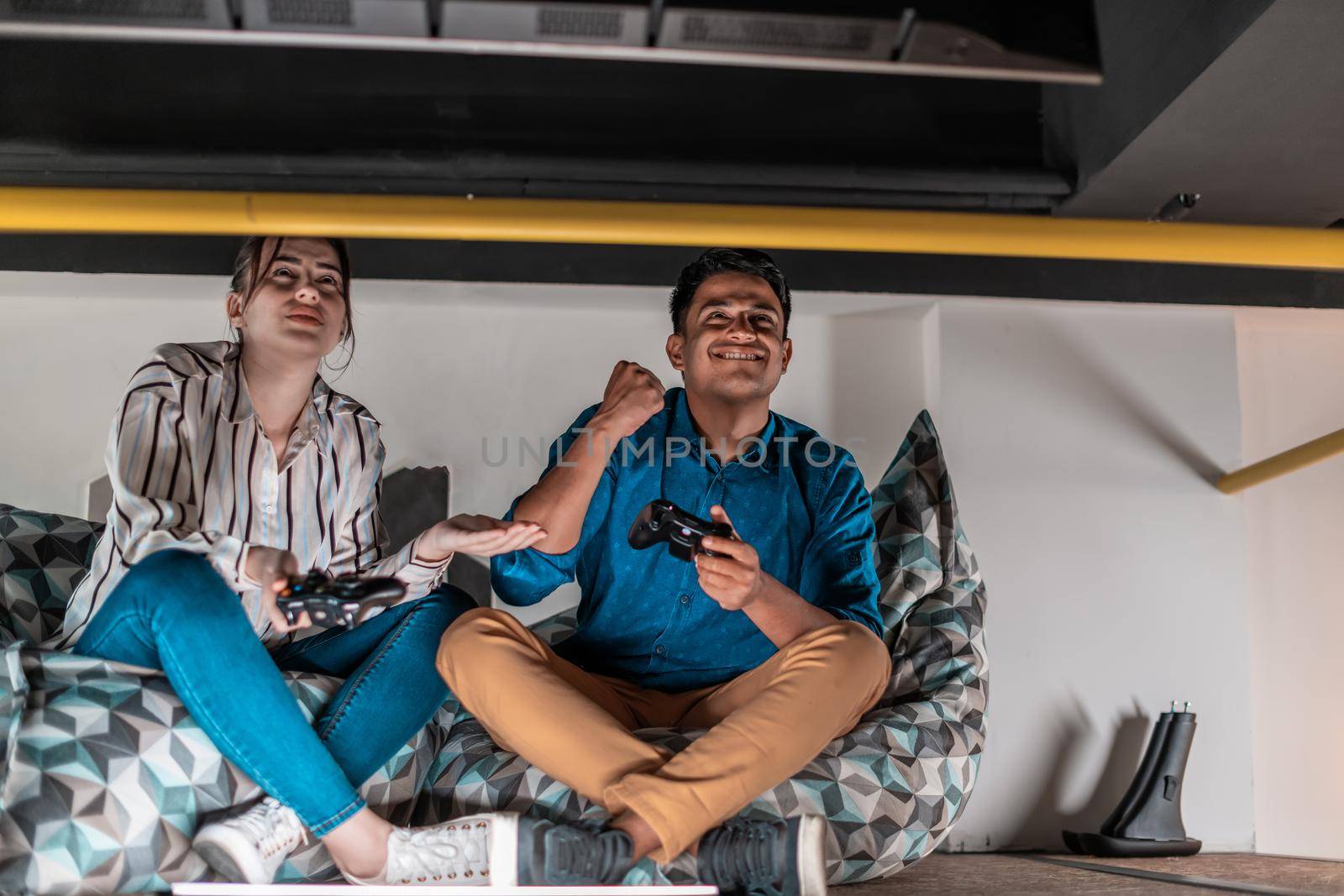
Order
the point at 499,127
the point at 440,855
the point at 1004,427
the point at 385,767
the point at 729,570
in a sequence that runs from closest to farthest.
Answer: the point at 440,855
the point at 729,570
the point at 385,767
the point at 499,127
the point at 1004,427

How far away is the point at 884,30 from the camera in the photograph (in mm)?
1367

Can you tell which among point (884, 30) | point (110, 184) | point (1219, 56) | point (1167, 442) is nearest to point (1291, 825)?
point (1167, 442)

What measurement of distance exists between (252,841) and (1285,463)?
1.96 metres

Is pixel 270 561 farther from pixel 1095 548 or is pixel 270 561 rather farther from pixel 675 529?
pixel 1095 548

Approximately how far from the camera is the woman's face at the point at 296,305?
5.81ft

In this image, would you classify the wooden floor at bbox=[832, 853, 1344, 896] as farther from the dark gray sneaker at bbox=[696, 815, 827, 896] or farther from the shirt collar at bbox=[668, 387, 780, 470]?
the shirt collar at bbox=[668, 387, 780, 470]

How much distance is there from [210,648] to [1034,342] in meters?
1.96

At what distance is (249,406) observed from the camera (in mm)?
1778

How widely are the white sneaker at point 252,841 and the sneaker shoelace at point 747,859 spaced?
0.53m

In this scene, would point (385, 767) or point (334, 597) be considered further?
point (385, 767)

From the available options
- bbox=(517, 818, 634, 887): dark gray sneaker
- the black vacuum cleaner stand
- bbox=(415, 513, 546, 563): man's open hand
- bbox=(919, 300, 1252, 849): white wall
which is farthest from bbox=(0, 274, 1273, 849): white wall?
bbox=(517, 818, 634, 887): dark gray sneaker

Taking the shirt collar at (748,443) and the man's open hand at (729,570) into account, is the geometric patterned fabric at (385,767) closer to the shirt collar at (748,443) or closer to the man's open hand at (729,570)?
the man's open hand at (729,570)

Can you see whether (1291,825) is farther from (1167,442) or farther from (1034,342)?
(1034,342)

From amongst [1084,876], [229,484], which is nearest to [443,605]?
[229,484]
